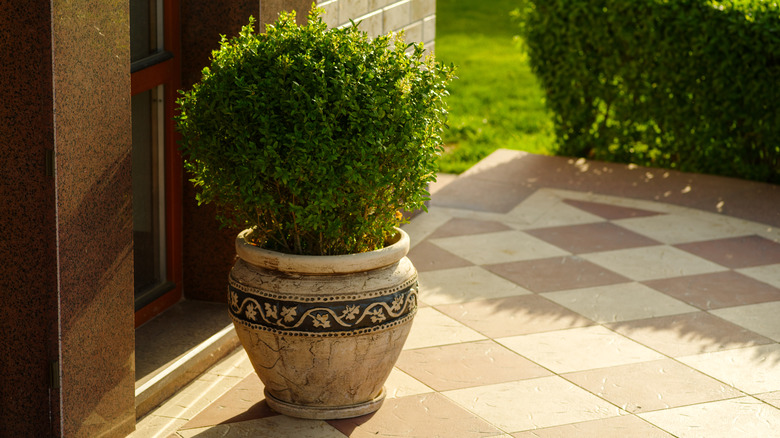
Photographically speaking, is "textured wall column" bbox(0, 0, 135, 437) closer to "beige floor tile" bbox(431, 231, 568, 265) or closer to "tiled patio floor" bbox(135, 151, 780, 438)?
"tiled patio floor" bbox(135, 151, 780, 438)

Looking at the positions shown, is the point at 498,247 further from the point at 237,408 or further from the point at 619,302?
the point at 237,408

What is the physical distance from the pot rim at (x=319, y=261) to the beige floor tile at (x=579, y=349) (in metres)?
1.26

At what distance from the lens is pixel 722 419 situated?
438cm

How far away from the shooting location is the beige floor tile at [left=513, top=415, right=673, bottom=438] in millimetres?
4215

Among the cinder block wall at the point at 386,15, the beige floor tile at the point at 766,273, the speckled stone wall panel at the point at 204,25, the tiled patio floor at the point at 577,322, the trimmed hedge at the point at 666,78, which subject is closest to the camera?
the tiled patio floor at the point at 577,322

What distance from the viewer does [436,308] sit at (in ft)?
18.4

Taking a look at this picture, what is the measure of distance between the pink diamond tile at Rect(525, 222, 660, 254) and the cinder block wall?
1.52 meters

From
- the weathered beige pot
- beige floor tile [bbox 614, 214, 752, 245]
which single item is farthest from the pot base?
beige floor tile [bbox 614, 214, 752, 245]

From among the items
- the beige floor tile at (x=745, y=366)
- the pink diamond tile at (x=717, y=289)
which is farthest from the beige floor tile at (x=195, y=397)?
the pink diamond tile at (x=717, y=289)

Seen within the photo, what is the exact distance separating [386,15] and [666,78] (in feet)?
9.21

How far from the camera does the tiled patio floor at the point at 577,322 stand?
4.32m

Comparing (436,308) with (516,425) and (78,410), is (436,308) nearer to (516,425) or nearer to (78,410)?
(516,425)

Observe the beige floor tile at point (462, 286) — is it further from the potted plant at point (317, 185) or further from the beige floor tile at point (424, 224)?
the potted plant at point (317, 185)

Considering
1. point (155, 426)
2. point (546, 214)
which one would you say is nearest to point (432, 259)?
point (546, 214)
